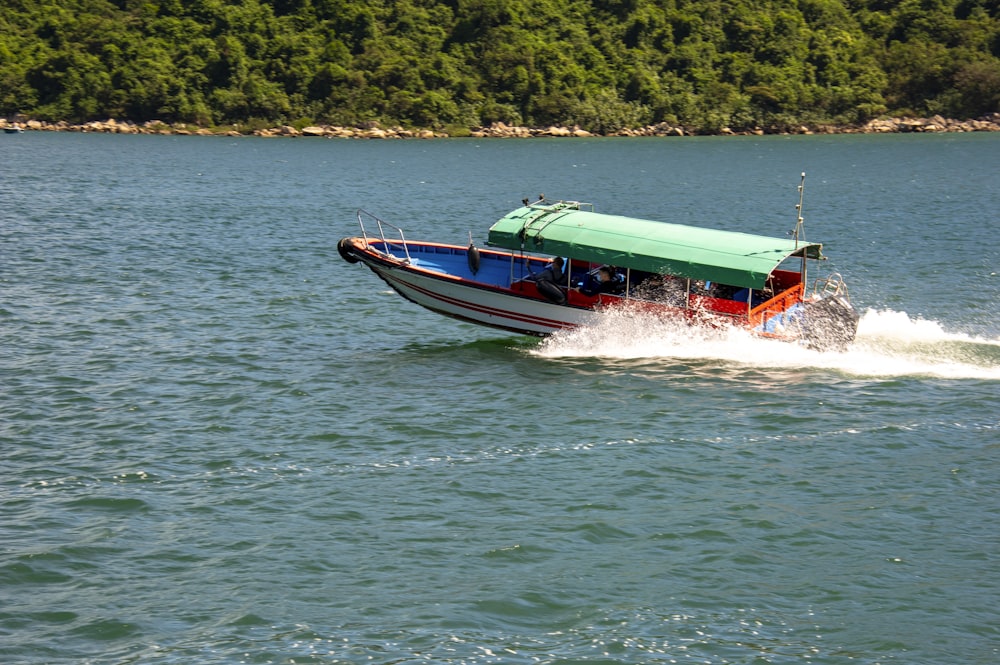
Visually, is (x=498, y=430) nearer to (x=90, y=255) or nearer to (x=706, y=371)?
(x=706, y=371)

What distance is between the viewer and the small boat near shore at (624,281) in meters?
26.8

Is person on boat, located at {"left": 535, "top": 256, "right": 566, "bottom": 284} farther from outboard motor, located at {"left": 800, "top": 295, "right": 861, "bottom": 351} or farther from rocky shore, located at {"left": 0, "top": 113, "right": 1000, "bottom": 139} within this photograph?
rocky shore, located at {"left": 0, "top": 113, "right": 1000, "bottom": 139}

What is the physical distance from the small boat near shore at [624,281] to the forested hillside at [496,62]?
104 m

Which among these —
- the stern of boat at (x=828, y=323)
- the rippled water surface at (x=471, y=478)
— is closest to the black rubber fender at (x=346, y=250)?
the rippled water surface at (x=471, y=478)

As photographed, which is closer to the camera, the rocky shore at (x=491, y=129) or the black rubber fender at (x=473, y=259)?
the black rubber fender at (x=473, y=259)

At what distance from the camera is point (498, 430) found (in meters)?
23.3

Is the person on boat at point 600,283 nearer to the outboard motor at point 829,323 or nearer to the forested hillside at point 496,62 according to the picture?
the outboard motor at point 829,323

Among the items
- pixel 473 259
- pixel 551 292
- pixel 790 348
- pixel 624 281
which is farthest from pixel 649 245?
pixel 473 259

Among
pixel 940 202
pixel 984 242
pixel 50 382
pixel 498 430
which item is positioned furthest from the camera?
pixel 940 202

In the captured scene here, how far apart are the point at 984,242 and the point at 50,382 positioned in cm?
3659

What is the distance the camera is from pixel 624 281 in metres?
27.9

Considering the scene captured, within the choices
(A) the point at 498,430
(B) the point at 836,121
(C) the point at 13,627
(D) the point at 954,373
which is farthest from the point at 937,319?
(B) the point at 836,121

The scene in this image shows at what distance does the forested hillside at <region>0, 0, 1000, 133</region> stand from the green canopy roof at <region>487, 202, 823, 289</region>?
4131 inches

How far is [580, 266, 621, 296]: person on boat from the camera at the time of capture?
27750mm
